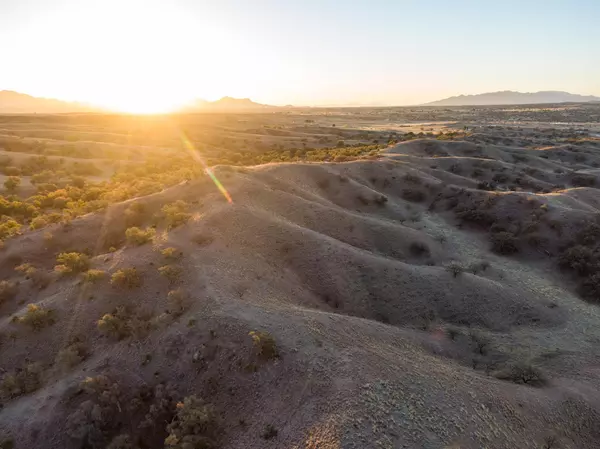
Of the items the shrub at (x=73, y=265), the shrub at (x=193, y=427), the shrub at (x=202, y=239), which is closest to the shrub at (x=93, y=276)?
the shrub at (x=73, y=265)

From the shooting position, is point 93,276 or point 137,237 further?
point 137,237

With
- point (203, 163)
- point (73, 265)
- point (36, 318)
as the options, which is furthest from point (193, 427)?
point (203, 163)

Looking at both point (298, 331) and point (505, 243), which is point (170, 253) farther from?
point (505, 243)

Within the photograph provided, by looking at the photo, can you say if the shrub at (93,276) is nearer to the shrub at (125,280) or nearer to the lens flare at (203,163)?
the shrub at (125,280)

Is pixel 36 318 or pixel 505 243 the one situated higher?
pixel 36 318

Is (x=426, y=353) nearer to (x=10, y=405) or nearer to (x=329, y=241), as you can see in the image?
(x=329, y=241)

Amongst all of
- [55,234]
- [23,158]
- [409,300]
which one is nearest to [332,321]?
[409,300]

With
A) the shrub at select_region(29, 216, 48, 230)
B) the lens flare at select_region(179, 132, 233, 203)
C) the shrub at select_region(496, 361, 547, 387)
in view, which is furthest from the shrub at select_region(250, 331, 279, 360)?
the shrub at select_region(29, 216, 48, 230)
